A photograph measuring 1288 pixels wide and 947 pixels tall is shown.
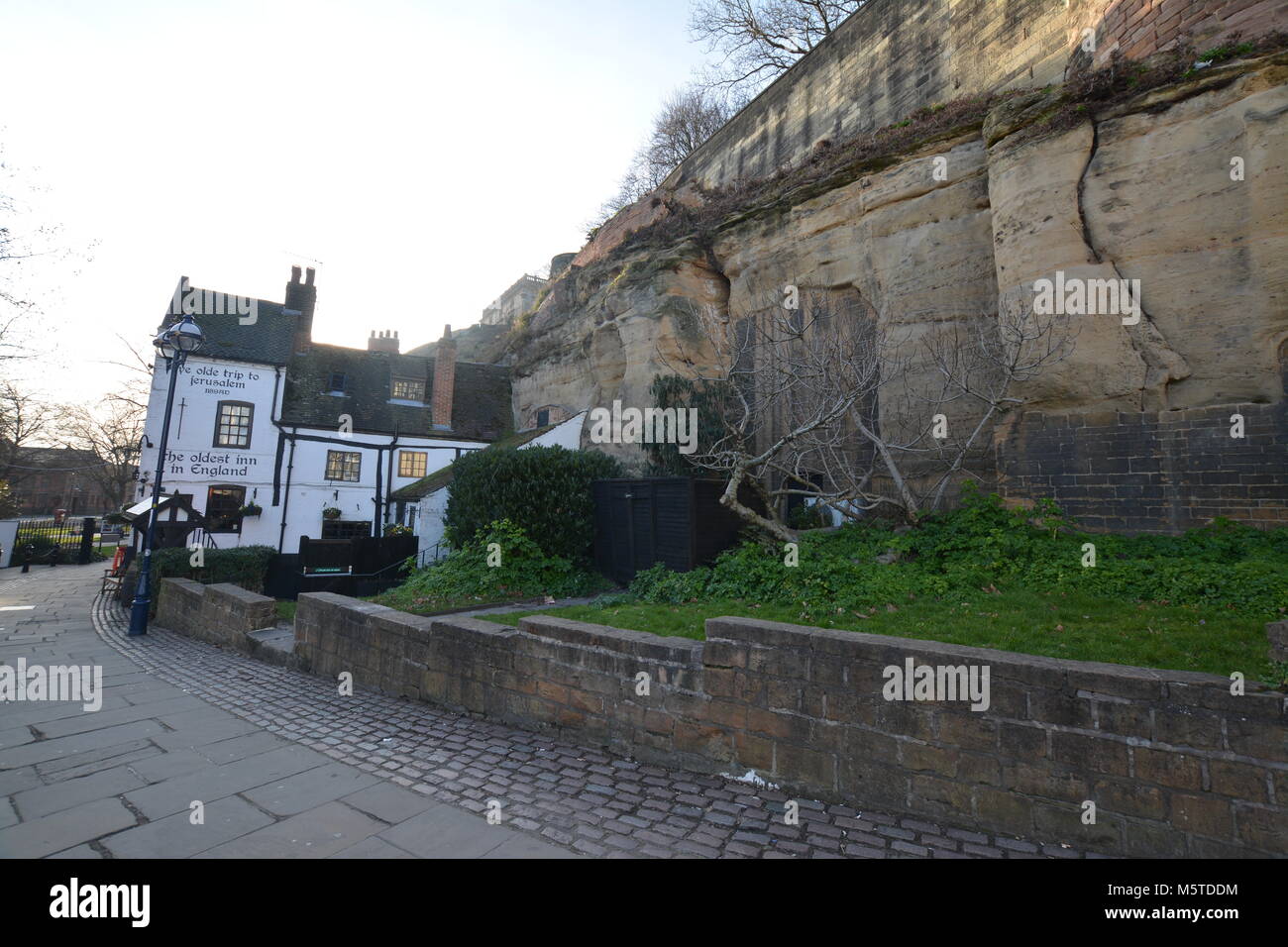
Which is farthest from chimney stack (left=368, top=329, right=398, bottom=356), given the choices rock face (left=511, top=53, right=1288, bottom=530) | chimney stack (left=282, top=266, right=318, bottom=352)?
rock face (left=511, top=53, right=1288, bottom=530)

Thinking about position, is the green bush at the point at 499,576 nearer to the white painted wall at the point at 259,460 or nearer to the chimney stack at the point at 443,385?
the white painted wall at the point at 259,460

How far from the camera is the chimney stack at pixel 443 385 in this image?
2381cm

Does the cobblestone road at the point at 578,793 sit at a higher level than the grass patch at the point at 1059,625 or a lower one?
lower

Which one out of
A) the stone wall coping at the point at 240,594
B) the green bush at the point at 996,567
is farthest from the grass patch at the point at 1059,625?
the stone wall coping at the point at 240,594

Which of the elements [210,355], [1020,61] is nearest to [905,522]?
[1020,61]

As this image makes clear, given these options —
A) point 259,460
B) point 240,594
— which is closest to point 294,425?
point 259,460

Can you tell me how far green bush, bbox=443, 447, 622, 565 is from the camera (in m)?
12.0

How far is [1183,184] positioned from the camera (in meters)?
7.90

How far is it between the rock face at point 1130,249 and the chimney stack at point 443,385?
57.6ft

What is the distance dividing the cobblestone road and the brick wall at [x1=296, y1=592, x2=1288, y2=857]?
17 cm

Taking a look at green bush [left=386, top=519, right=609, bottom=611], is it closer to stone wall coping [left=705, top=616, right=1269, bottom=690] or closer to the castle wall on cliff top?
stone wall coping [left=705, top=616, right=1269, bottom=690]

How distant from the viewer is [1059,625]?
5121mm

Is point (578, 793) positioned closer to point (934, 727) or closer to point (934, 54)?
point (934, 727)

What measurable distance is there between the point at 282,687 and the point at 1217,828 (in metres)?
8.83
